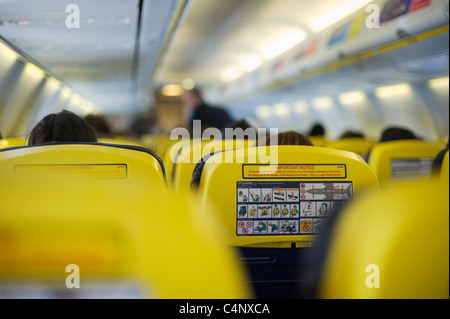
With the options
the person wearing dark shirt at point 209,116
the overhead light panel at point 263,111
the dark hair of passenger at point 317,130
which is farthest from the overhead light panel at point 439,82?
the overhead light panel at point 263,111

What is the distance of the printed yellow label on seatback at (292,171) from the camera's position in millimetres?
2262

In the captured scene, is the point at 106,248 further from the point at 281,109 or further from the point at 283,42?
the point at 281,109

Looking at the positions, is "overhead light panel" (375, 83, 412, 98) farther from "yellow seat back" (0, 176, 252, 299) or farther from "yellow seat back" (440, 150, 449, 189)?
"yellow seat back" (0, 176, 252, 299)

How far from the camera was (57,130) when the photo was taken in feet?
9.65

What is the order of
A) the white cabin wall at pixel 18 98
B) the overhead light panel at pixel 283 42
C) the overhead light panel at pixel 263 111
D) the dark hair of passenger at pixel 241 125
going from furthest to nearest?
the overhead light panel at pixel 263 111 < the overhead light panel at pixel 283 42 < the white cabin wall at pixel 18 98 < the dark hair of passenger at pixel 241 125

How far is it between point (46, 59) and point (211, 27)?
11.4ft

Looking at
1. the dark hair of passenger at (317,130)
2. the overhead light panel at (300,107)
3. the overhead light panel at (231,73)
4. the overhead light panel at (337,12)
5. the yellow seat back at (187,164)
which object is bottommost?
the yellow seat back at (187,164)

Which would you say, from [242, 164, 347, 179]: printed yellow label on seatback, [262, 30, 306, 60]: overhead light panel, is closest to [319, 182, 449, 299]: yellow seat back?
[242, 164, 347, 179]: printed yellow label on seatback

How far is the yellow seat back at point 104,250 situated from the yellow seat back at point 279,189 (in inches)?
53.5

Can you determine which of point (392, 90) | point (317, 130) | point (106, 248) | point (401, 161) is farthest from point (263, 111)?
point (106, 248)

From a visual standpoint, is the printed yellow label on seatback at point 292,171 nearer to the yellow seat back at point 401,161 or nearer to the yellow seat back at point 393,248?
the yellow seat back at point 393,248

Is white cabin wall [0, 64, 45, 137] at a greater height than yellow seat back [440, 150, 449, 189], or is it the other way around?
white cabin wall [0, 64, 45, 137]

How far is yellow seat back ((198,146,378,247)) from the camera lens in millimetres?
2264

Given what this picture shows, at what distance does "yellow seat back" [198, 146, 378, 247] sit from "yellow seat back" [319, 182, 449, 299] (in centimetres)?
121
